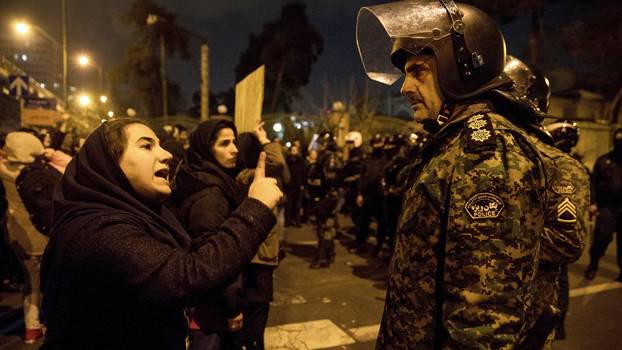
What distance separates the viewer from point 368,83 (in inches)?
855

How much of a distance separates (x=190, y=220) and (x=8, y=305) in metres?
4.31

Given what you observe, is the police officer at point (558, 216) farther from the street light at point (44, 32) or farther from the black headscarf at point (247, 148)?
the street light at point (44, 32)

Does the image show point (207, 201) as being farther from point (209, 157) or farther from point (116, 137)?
point (116, 137)

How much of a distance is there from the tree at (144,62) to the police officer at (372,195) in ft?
103

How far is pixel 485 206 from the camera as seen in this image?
1297mm

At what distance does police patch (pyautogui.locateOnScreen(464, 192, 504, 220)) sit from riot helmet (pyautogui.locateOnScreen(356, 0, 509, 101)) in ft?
1.62

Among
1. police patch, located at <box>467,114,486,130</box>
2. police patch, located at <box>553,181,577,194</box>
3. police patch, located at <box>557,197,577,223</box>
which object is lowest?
police patch, located at <box>557,197,577,223</box>

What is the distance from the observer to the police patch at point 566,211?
2.30 m

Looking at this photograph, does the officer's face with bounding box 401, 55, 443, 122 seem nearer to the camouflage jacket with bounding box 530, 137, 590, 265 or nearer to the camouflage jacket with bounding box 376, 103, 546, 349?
the camouflage jacket with bounding box 376, 103, 546, 349

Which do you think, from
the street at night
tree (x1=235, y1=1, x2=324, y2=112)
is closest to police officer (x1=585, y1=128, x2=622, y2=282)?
the street at night

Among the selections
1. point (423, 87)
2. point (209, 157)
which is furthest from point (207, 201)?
point (423, 87)

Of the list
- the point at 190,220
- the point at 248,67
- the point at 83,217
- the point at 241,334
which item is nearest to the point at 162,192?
the point at 83,217

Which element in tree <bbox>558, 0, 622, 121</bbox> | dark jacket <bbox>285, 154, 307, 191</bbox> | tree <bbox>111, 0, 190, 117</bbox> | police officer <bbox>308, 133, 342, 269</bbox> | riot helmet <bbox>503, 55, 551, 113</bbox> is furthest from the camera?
tree <bbox>111, 0, 190, 117</bbox>

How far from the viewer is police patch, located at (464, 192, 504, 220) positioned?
1.29m
